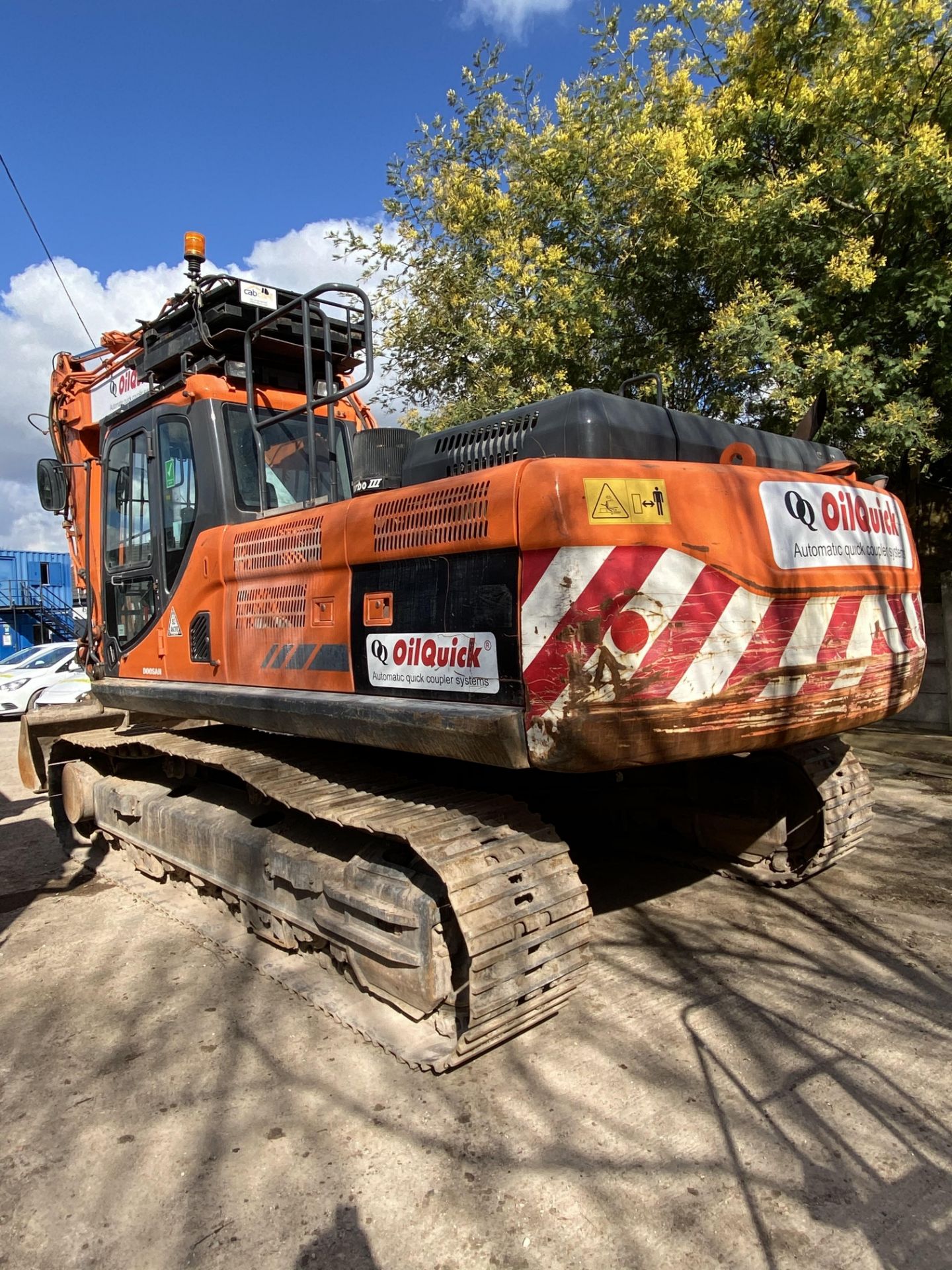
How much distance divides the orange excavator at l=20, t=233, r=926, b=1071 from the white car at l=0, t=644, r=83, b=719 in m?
10.3

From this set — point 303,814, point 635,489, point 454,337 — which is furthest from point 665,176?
point 303,814

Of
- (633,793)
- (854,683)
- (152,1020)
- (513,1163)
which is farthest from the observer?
(633,793)

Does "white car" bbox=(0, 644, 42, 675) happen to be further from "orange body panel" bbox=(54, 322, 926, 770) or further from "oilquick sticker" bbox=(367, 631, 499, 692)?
"oilquick sticker" bbox=(367, 631, 499, 692)

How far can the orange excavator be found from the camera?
2.60m

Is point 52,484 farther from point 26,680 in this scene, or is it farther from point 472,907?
point 26,680

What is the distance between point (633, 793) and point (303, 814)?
6.95 ft

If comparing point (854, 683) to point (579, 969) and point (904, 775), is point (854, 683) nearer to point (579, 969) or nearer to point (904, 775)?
point (579, 969)

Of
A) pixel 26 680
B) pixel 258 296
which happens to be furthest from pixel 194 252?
pixel 26 680

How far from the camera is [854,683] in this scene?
3199mm

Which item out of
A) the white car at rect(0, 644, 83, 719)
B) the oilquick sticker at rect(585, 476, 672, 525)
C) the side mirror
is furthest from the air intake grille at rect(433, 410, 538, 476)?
the white car at rect(0, 644, 83, 719)

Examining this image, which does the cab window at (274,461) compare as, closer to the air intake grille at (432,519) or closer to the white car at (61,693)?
the air intake grille at (432,519)

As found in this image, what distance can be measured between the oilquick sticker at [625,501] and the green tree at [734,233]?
4694 mm

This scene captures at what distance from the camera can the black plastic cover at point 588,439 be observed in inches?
116

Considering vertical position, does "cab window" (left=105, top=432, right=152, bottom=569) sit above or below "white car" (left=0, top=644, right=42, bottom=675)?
above
